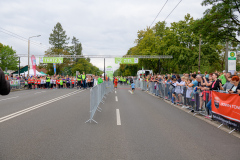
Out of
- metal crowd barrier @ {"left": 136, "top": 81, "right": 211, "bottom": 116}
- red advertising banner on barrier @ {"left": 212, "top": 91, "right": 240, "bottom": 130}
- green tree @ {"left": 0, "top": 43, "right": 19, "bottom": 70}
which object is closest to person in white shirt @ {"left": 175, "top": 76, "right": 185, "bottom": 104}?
metal crowd barrier @ {"left": 136, "top": 81, "right": 211, "bottom": 116}

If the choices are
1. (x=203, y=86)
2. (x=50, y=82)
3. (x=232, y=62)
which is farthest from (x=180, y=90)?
(x=50, y=82)

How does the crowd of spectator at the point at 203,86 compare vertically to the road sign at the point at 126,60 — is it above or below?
below

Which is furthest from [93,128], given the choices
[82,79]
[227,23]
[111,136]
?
[82,79]

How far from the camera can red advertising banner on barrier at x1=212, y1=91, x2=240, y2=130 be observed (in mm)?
6488

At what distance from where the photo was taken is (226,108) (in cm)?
704

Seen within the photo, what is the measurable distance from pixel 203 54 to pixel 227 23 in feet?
64.6

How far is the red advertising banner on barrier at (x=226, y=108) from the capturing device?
649cm

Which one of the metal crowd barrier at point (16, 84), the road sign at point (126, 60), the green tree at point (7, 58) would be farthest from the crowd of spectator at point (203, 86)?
the green tree at point (7, 58)

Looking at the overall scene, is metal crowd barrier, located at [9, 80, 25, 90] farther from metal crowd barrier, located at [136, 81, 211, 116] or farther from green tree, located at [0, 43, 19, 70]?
green tree, located at [0, 43, 19, 70]

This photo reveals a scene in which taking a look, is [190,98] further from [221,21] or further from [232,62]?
[221,21]

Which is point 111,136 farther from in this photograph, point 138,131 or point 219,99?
point 219,99

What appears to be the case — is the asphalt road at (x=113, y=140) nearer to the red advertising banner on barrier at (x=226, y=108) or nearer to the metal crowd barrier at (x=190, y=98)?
the red advertising banner on barrier at (x=226, y=108)

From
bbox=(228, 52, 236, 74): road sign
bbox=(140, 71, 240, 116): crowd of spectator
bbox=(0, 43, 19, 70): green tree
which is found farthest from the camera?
bbox=(0, 43, 19, 70): green tree

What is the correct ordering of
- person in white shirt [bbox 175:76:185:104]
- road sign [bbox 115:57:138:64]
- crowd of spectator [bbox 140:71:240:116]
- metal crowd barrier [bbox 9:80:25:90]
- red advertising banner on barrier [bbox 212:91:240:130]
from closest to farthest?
red advertising banner on barrier [bbox 212:91:240:130] → crowd of spectator [bbox 140:71:240:116] → person in white shirt [bbox 175:76:185:104] → metal crowd barrier [bbox 9:80:25:90] → road sign [bbox 115:57:138:64]
